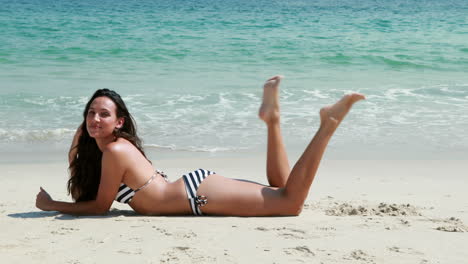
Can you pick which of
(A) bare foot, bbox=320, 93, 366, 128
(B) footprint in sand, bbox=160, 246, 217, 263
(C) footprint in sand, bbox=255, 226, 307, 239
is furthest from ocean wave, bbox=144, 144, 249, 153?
(B) footprint in sand, bbox=160, 246, 217, 263

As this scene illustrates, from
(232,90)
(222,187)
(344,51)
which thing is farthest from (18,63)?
(222,187)

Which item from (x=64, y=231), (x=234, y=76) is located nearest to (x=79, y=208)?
(x=64, y=231)

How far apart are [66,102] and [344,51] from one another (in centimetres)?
763

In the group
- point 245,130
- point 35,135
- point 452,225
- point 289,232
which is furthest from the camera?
point 245,130

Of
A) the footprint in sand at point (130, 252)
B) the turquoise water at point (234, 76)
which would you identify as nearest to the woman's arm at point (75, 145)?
the footprint in sand at point (130, 252)

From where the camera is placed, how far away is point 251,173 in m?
5.94

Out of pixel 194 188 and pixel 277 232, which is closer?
pixel 277 232

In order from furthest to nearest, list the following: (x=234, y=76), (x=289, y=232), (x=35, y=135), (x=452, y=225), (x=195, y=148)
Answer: (x=234, y=76) → (x=35, y=135) → (x=195, y=148) → (x=452, y=225) → (x=289, y=232)

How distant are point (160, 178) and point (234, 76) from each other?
758 centimetres

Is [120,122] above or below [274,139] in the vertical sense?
above

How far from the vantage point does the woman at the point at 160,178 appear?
412 centimetres

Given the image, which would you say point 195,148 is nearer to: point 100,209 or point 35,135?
point 35,135

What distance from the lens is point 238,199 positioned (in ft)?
14.0

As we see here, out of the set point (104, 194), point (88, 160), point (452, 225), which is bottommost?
point (452, 225)
